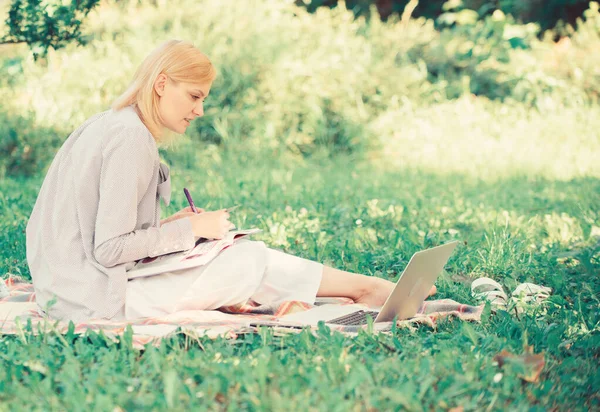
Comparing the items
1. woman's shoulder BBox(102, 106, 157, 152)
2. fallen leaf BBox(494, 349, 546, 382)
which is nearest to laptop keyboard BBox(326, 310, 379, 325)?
fallen leaf BBox(494, 349, 546, 382)

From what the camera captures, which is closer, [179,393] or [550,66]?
[179,393]

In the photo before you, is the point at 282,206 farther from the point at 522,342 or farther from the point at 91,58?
the point at 91,58

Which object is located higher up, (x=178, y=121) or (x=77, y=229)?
(x=178, y=121)

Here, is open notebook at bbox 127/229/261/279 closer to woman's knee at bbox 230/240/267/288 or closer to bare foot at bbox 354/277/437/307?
woman's knee at bbox 230/240/267/288

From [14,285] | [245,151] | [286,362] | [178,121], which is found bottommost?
[245,151]

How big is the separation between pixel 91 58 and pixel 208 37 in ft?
4.42

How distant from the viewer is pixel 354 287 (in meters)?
3.82

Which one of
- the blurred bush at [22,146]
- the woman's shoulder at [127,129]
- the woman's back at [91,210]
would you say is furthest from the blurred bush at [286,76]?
the woman's shoulder at [127,129]

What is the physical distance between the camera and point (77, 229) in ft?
11.0

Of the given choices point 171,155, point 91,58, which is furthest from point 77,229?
point 91,58

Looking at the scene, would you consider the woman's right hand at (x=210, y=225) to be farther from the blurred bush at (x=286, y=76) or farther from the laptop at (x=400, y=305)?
the blurred bush at (x=286, y=76)

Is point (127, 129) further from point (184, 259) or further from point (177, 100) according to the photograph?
point (184, 259)

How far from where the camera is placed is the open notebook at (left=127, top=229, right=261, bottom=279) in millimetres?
3400

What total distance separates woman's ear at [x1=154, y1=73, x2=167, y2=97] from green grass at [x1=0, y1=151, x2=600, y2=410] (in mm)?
1030
